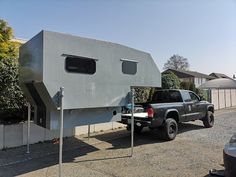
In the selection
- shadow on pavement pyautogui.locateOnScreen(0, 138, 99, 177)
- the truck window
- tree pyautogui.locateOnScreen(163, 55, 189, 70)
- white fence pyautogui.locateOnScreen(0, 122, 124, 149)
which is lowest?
shadow on pavement pyautogui.locateOnScreen(0, 138, 99, 177)

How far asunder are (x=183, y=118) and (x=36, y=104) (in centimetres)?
548

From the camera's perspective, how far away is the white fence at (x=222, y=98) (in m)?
20.7

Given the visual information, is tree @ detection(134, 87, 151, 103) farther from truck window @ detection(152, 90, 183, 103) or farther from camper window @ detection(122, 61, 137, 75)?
camper window @ detection(122, 61, 137, 75)

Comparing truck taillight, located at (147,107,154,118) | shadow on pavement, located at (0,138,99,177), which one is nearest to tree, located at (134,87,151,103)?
truck taillight, located at (147,107,154,118)

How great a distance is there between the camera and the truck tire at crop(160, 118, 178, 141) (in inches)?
326

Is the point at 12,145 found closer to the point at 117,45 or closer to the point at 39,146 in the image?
the point at 39,146

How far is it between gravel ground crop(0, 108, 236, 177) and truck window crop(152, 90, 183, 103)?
1443 mm

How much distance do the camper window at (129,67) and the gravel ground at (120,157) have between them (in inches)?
90.0

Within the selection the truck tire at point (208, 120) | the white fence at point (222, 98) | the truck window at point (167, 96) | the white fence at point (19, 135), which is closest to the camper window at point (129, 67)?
the truck window at point (167, 96)

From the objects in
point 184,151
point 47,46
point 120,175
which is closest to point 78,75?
point 47,46

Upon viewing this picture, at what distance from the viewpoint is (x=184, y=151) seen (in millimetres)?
7059

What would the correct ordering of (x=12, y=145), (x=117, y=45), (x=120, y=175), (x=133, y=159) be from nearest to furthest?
(x=120, y=175) → (x=133, y=159) → (x=117, y=45) → (x=12, y=145)

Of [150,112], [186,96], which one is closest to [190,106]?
[186,96]

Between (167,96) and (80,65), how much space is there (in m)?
4.96
